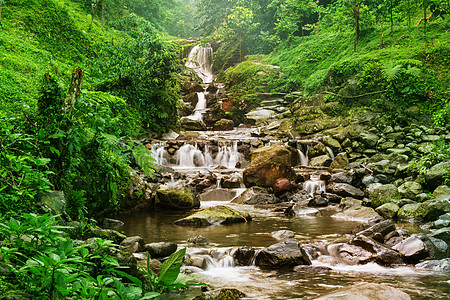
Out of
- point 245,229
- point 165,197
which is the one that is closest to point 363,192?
point 245,229

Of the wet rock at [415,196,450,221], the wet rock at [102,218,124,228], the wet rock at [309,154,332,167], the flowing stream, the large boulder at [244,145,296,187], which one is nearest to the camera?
the flowing stream

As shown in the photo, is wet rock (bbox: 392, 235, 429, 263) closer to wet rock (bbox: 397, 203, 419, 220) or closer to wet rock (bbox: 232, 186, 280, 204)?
wet rock (bbox: 397, 203, 419, 220)

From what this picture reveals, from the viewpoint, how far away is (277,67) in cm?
2556

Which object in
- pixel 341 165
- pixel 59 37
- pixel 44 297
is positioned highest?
pixel 59 37

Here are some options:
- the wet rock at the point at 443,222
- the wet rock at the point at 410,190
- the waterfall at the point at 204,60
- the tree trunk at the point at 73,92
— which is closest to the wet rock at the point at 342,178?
the wet rock at the point at 410,190

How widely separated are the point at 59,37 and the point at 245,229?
1257cm

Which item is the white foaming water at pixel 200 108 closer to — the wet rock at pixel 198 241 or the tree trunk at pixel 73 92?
the wet rock at pixel 198 241

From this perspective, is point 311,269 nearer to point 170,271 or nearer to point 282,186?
point 170,271

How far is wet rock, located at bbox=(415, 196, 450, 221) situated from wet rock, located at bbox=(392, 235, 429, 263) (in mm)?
2446

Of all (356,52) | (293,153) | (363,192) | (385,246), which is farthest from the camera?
(356,52)

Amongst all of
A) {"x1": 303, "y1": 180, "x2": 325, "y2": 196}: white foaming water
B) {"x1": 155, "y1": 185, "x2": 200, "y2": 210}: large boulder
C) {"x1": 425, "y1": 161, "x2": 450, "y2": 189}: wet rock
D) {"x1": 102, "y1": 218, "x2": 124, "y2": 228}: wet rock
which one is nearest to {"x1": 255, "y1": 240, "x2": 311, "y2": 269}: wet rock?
{"x1": 102, "y1": 218, "x2": 124, "y2": 228}: wet rock

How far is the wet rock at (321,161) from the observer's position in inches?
539

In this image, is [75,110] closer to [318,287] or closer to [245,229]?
[318,287]

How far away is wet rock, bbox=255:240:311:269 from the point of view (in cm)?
516
